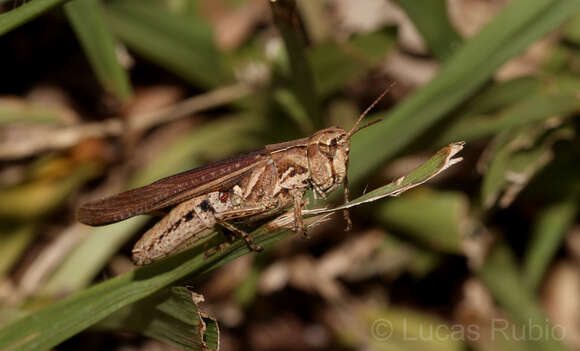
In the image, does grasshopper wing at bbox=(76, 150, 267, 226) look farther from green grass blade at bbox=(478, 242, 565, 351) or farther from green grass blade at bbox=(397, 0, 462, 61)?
green grass blade at bbox=(478, 242, 565, 351)

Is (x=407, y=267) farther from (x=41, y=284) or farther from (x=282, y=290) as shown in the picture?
(x=41, y=284)

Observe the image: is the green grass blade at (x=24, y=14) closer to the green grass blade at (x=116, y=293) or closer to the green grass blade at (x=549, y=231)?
the green grass blade at (x=116, y=293)

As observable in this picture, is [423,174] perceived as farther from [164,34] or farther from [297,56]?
[164,34]

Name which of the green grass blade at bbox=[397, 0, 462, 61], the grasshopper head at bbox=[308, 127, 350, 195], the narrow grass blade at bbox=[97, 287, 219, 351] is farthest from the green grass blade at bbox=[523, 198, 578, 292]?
the narrow grass blade at bbox=[97, 287, 219, 351]

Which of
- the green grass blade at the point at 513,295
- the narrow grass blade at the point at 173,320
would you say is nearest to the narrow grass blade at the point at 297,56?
the narrow grass blade at the point at 173,320

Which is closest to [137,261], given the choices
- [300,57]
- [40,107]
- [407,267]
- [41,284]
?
[300,57]

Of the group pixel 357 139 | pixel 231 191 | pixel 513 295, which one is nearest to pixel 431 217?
pixel 513 295
